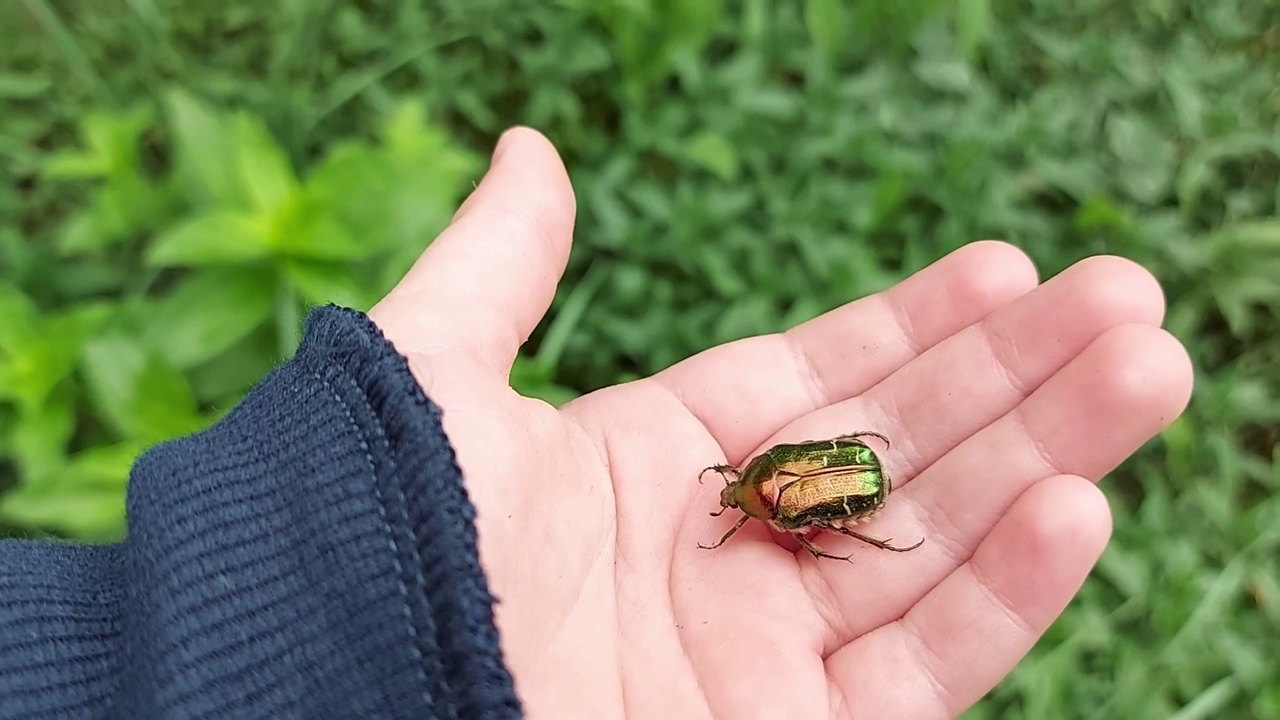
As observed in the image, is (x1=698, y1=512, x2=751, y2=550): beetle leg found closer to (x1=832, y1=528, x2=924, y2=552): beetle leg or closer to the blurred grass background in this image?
(x1=832, y1=528, x2=924, y2=552): beetle leg

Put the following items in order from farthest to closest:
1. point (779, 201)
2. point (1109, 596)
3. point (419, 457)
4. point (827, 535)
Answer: point (779, 201)
point (1109, 596)
point (827, 535)
point (419, 457)

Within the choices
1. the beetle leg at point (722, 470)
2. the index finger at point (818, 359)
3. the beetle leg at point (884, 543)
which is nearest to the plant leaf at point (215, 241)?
the index finger at point (818, 359)

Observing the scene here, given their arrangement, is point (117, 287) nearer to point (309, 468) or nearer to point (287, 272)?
point (287, 272)

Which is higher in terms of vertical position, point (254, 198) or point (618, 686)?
point (254, 198)

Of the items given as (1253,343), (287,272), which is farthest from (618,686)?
(1253,343)

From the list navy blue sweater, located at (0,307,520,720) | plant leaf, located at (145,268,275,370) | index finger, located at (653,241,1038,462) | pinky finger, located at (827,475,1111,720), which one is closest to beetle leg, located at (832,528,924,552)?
pinky finger, located at (827,475,1111,720)
